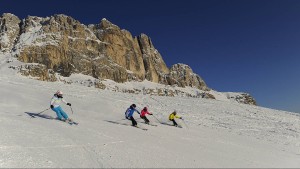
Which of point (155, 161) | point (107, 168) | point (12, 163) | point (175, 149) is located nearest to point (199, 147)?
point (175, 149)

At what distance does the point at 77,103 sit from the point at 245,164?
20260 mm

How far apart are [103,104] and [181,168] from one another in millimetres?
19743

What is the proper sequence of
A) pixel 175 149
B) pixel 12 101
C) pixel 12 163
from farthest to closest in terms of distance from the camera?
pixel 12 101 < pixel 175 149 < pixel 12 163

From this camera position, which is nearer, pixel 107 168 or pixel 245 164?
pixel 107 168

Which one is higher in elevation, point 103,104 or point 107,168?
point 103,104

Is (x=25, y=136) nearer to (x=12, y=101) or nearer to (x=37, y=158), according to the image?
(x=37, y=158)

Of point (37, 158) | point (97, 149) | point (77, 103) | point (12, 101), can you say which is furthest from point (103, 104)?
point (37, 158)

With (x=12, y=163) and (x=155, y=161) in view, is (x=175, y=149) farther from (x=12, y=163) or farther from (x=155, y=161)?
(x=12, y=163)

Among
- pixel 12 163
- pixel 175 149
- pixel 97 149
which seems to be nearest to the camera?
pixel 12 163

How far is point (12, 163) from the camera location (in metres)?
8.92

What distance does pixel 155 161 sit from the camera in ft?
36.1

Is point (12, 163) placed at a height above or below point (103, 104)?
below

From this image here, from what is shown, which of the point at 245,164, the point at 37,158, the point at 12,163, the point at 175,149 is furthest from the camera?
the point at 175,149

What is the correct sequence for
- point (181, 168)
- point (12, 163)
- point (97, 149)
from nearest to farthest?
point (12, 163) < point (181, 168) < point (97, 149)
